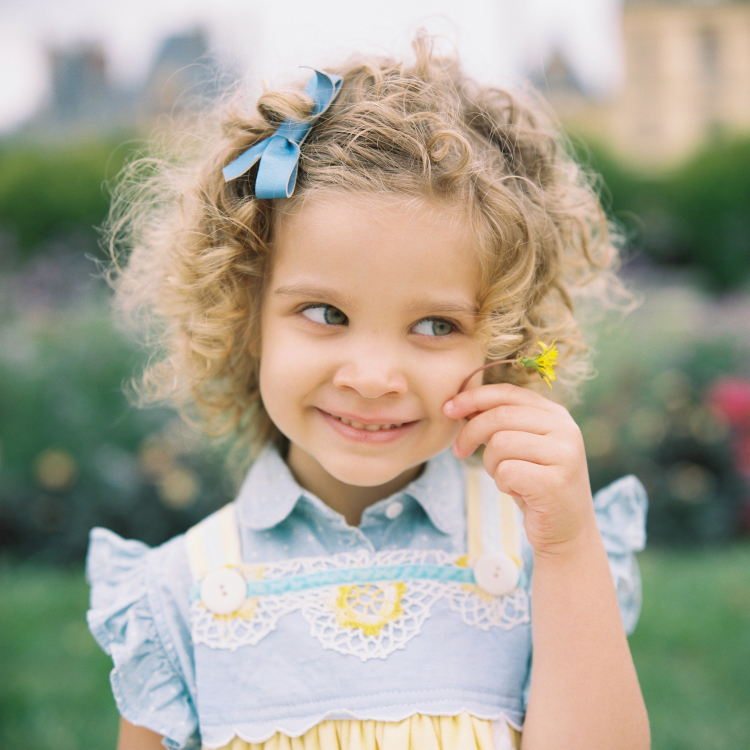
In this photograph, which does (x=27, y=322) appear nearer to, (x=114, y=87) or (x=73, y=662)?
(x=73, y=662)

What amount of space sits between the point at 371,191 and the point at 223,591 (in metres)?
0.81

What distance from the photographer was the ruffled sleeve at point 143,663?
139cm

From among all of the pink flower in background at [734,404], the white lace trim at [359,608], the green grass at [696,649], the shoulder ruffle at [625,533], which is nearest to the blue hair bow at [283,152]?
the white lace trim at [359,608]

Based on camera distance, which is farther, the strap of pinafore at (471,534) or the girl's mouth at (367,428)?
the strap of pinafore at (471,534)

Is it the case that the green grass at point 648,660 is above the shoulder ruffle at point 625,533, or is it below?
below

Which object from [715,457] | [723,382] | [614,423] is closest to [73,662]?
[614,423]

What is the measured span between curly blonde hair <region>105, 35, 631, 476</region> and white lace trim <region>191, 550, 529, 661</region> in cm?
42

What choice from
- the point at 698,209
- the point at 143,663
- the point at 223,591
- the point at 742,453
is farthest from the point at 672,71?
the point at 143,663

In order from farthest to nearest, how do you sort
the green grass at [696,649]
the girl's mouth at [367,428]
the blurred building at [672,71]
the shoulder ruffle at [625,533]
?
the blurred building at [672,71]
the green grass at [696,649]
the shoulder ruffle at [625,533]
the girl's mouth at [367,428]

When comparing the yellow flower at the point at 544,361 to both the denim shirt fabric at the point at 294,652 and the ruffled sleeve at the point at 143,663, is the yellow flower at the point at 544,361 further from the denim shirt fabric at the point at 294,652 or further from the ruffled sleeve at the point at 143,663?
the ruffled sleeve at the point at 143,663

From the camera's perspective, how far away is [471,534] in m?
1.51

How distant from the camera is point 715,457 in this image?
4.26 meters

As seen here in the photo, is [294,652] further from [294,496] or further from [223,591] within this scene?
[294,496]

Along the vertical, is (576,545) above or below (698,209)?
above
